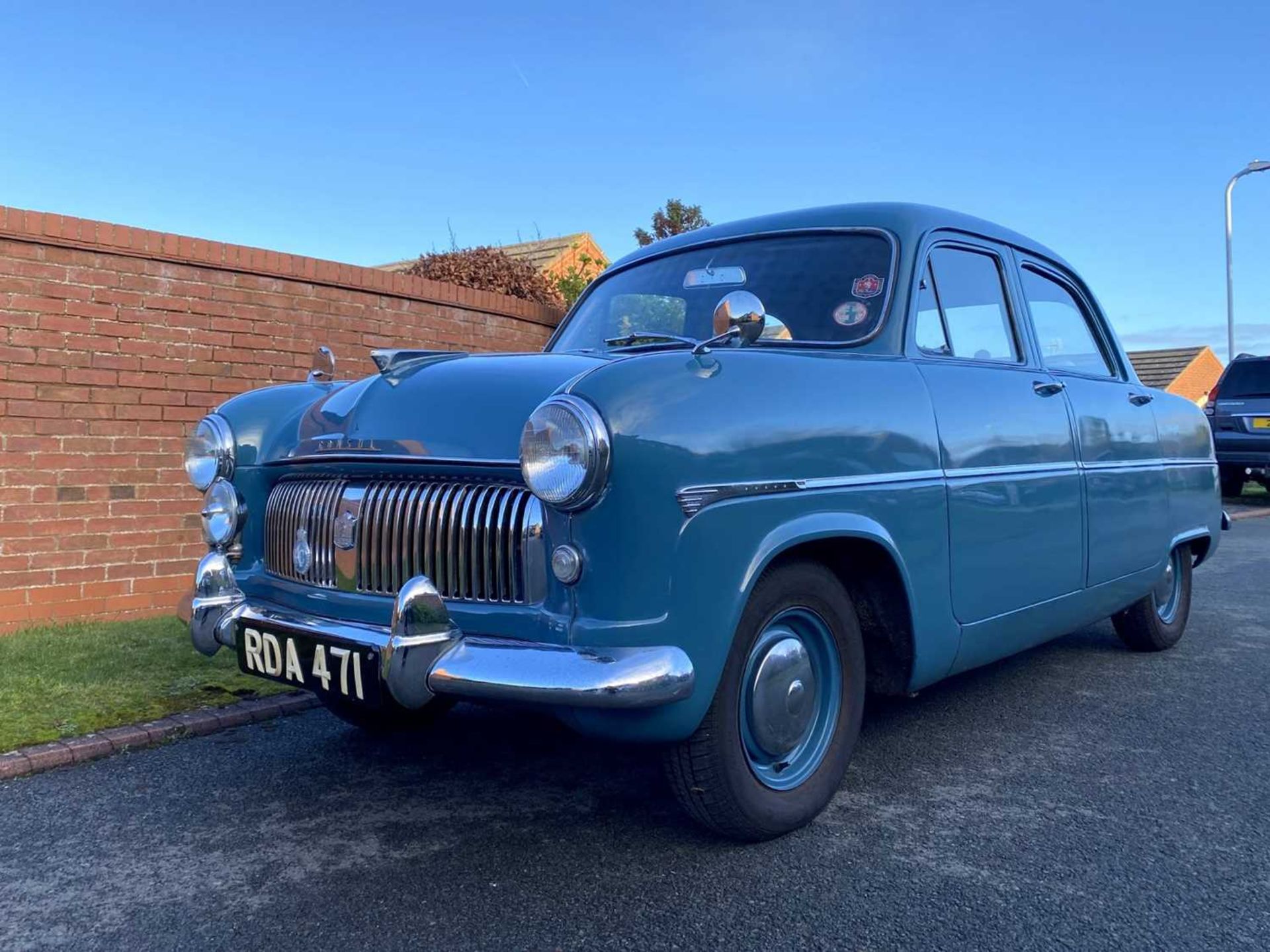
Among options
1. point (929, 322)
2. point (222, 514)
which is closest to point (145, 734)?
point (222, 514)

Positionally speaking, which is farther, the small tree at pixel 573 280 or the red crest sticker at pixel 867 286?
the small tree at pixel 573 280

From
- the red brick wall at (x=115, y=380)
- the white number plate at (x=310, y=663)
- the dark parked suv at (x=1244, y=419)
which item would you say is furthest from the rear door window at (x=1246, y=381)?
the white number plate at (x=310, y=663)

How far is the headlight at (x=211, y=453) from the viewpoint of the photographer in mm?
3303

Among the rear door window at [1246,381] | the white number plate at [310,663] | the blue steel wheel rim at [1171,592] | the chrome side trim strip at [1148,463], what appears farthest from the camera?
the rear door window at [1246,381]

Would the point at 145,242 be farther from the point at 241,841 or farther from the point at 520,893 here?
the point at 520,893

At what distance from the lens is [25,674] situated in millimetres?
4180

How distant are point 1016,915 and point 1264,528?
11.0m

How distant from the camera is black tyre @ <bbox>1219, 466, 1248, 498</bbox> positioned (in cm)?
1455

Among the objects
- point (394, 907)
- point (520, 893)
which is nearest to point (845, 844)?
point (520, 893)

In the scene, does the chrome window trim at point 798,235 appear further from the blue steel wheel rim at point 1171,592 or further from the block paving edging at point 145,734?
the blue steel wheel rim at point 1171,592

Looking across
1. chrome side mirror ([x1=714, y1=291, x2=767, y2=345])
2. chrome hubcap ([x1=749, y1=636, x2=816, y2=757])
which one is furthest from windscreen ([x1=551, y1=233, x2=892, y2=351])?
chrome hubcap ([x1=749, y1=636, x2=816, y2=757])

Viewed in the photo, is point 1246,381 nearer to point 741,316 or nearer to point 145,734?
point 741,316

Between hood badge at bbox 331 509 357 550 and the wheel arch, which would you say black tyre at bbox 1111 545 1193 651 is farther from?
hood badge at bbox 331 509 357 550

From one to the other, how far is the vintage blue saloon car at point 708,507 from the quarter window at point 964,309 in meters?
0.01
